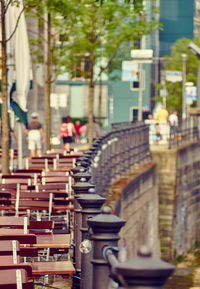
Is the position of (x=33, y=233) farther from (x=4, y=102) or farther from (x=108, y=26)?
(x=108, y=26)

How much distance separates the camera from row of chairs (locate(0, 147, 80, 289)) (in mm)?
6556

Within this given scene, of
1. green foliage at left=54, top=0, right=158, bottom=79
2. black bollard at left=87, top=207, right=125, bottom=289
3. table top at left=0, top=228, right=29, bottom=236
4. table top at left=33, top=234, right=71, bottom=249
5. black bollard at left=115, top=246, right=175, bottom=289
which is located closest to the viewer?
black bollard at left=115, top=246, right=175, bottom=289

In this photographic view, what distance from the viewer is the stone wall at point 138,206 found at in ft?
66.5

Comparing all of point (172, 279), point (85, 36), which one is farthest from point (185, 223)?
point (172, 279)

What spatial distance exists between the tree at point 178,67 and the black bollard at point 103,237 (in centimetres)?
Answer: 7169

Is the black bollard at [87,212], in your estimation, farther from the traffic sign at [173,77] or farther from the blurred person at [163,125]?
the traffic sign at [173,77]

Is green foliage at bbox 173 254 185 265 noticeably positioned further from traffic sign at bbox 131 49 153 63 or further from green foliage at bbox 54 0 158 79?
green foliage at bbox 54 0 158 79

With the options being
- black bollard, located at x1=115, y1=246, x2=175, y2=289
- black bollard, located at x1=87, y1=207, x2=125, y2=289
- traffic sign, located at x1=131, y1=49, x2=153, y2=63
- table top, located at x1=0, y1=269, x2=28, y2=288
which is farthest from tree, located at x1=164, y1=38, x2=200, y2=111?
black bollard, located at x1=115, y1=246, x2=175, y2=289

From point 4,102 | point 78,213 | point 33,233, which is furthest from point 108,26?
point 78,213

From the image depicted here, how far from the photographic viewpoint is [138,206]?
2439cm

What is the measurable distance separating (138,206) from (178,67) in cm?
5479

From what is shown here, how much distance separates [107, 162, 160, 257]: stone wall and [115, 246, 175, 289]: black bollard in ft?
41.6

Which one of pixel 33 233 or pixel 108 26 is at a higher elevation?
pixel 108 26

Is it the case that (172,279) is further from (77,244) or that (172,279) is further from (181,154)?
(77,244)
